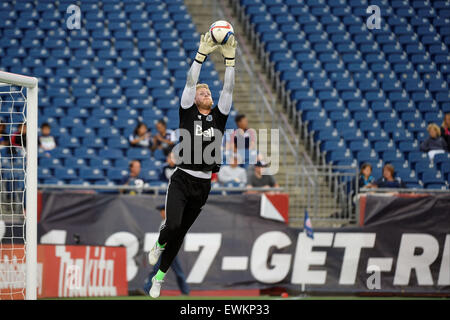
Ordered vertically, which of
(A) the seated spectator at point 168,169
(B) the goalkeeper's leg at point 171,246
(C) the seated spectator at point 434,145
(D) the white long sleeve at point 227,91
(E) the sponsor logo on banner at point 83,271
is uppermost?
(D) the white long sleeve at point 227,91

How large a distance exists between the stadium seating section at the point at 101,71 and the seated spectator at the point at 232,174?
1483 mm

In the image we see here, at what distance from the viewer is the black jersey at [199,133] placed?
896 cm

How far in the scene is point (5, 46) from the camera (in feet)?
68.6

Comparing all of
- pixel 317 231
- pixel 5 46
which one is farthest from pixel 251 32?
pixel 317 231

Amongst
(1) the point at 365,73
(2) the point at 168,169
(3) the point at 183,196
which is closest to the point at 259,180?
(2) the point at 168,169

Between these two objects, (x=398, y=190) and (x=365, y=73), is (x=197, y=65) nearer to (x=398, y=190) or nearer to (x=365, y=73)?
(x=398, y=190)

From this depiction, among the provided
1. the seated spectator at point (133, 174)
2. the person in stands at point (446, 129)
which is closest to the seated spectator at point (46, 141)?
the seated spectator at point (133, 174)

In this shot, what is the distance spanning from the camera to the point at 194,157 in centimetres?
905

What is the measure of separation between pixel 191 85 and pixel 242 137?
7372 millimetres

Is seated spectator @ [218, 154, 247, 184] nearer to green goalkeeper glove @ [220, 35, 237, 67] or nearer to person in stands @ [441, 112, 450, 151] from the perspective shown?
person in stands @ [441, 112, 450, 151]

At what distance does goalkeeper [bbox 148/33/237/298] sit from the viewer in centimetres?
888

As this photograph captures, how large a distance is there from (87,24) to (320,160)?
8092mm

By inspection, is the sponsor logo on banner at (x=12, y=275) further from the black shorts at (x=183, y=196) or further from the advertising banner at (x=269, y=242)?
the black shorts at (x=183, y=196)
